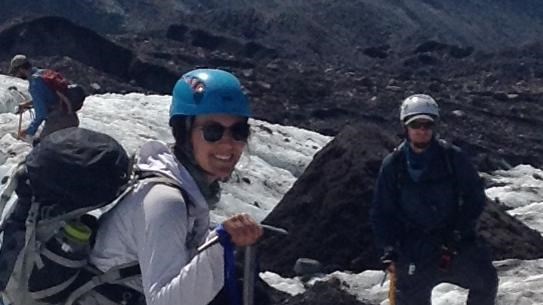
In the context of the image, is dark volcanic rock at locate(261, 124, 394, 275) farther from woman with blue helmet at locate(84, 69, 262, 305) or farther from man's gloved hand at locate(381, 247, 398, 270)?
woman with blue helmet at locate(84, 69, 262, 305)

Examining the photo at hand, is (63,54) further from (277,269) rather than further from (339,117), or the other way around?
(277,269)

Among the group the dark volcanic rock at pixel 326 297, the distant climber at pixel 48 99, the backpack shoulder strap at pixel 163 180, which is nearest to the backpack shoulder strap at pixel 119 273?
the backpack shoulder strap at pixel 163 180

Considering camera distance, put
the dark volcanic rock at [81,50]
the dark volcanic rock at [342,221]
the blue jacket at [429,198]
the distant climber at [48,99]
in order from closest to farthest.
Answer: the blue jacket at [429,198]
the distant climber at [48,99]
the dark volcanic rock at [342,221]
the dark volcanic rock at [81,50]

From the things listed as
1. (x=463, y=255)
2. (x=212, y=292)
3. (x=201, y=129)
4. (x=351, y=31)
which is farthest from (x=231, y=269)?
(x=351, y=31)

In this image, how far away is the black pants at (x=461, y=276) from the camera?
643 cm

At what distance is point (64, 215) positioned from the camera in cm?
324

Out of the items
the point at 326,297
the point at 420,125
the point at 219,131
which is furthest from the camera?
the point at 326,297

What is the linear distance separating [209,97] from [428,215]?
3329mm

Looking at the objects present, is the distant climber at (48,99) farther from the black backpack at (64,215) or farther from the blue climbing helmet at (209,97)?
the blue climbing helmet at (209,97)

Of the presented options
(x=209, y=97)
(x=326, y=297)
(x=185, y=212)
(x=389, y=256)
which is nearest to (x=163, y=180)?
(x=185, y=212)

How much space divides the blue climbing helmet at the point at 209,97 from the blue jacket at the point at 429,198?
3.19 meters

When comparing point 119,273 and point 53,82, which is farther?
point 53,82

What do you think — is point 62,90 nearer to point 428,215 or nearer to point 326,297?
point 326,297

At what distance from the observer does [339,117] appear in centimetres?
2686
